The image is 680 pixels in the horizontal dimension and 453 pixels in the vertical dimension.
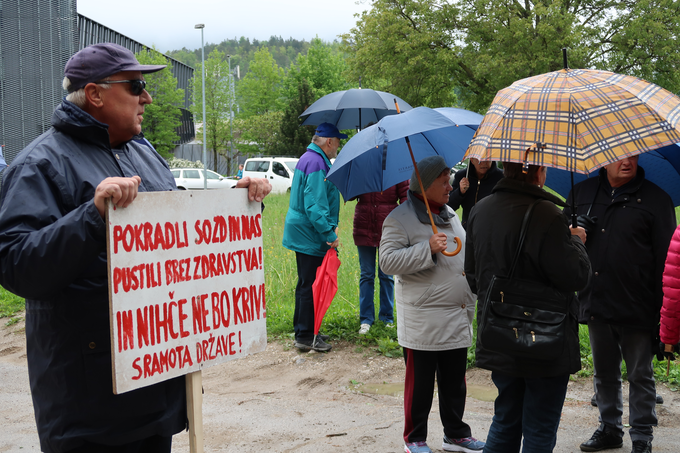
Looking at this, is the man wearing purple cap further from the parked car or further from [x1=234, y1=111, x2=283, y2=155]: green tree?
[x1=234, y1=111, x2=283, y2=155]: green tree

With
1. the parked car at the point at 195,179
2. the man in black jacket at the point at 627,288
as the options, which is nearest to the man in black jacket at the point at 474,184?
the man in black jacket at the point at 627,288

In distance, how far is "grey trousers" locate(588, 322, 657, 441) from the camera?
3.75 metres

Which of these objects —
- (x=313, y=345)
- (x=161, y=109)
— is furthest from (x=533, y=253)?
(x=161, y=109)

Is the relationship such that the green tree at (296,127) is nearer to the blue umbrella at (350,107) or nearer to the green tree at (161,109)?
the green tree at (161,109)

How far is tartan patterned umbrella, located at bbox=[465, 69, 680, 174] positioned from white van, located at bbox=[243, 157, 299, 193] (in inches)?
1016

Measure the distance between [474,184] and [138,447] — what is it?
4.26 meters

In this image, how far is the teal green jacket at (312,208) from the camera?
19.1 feet

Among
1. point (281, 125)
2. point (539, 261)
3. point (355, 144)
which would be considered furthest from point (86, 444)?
point (281, 125)

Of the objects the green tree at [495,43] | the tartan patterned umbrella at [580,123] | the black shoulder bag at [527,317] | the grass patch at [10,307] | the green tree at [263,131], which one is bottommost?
the grass patch at [10,307]

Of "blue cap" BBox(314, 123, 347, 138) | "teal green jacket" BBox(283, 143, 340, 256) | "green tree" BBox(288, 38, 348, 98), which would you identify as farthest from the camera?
"green tree" BBox(288, 38, 348, 98)

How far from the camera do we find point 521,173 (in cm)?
290

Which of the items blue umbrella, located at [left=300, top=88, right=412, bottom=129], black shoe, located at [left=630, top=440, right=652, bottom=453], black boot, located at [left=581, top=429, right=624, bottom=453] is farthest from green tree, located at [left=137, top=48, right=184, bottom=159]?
black shoe, located at [left=630, top=440, right=652, bottom=453]

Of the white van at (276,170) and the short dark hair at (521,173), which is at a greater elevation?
the short dark hair at (521,173)

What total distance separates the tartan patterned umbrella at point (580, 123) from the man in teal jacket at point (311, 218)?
3172mm
